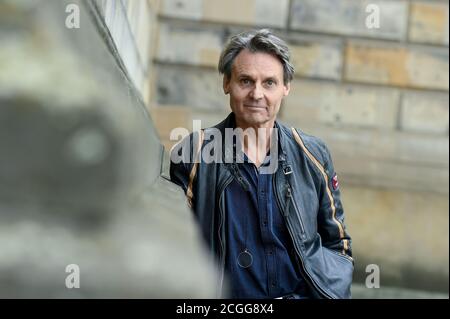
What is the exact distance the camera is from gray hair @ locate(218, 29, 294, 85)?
6.41ft

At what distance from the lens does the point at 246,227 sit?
1.84 m

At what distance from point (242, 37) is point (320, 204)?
1.90 feet

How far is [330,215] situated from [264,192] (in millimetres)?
281

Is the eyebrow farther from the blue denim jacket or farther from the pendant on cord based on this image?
the pendant on cord

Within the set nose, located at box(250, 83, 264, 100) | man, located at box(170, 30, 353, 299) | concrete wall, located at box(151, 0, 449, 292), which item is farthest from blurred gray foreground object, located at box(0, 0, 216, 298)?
concrete wall, located at box(151, 0, 449, 292)

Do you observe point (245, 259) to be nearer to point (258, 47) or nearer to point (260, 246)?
point (260, 246)

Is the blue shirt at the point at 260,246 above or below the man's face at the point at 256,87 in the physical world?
below

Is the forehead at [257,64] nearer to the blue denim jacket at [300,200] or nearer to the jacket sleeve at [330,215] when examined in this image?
the blue denim jacket at [300,200]

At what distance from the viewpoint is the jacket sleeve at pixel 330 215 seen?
1989mm

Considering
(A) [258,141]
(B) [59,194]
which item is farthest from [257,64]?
(B) [59,194]

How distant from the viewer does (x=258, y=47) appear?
6.47ft

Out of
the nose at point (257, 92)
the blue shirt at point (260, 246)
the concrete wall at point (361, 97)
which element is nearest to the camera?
the blue shirt at point (260, 246)

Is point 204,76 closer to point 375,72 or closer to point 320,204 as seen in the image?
point 375,72

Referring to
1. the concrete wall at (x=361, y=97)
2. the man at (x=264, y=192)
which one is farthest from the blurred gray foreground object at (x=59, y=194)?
the concrete wall at (x=361, y=97)
